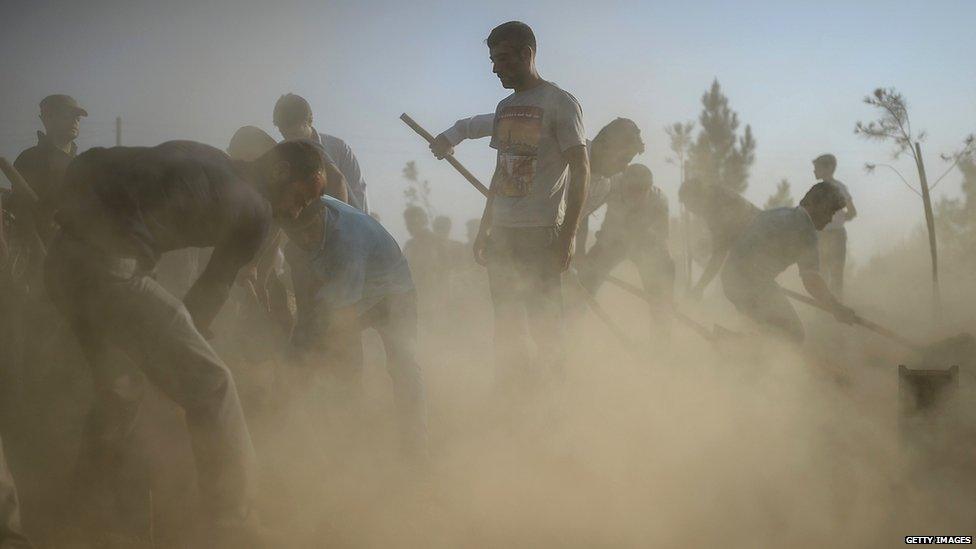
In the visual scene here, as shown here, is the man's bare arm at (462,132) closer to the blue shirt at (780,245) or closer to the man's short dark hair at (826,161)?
the blue shirt at (780,245)

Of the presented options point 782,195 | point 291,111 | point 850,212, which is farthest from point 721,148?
point 291,111

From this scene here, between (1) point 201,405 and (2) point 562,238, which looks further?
(2) point 562,238

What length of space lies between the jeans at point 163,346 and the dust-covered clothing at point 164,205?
0.08 metres

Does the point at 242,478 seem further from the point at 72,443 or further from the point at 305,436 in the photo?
the point at 72,443

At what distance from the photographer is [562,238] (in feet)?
12.4

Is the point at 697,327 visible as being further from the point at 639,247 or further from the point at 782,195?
the point at 782,195

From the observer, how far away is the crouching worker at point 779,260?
5.12 metres

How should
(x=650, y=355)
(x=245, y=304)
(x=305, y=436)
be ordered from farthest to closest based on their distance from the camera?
(x=650, y=355)
(x=245, y=304)
(x=305, y=436)

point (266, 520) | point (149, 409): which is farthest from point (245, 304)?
point (266, 520)

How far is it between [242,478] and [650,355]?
3.71 metres

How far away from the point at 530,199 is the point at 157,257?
1792mm

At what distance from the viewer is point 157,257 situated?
2.71 metres

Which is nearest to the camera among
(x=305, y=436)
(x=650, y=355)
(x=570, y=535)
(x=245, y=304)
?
(x=570, y=535)

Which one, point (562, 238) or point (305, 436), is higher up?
point (562, 238)
